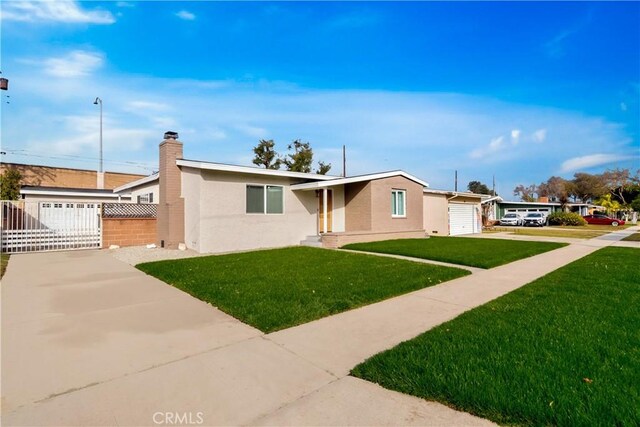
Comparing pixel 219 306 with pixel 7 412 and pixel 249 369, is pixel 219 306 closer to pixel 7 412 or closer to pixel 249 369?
pixel 249 369

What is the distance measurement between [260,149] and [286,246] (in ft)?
85.6

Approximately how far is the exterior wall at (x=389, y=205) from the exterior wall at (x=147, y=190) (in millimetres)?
10418

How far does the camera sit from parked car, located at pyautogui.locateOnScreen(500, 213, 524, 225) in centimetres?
3541

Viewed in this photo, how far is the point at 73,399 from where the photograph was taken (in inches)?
108

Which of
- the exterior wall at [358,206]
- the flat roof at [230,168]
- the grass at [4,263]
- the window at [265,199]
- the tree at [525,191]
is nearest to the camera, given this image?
the grass at [4,263]

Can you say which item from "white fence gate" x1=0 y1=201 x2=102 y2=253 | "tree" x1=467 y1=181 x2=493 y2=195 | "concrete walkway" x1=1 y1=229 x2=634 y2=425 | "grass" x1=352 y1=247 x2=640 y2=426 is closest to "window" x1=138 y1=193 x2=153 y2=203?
"white fence gate" x1=0 y1=201 x2=102 y2=253

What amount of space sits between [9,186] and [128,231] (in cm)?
1951

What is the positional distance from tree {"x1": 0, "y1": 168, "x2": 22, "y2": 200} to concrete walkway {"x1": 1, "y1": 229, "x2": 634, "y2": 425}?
25615mm

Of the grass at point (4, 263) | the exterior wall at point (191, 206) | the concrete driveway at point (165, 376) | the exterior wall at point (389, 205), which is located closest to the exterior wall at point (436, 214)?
the exterior wall at point (389, 205)

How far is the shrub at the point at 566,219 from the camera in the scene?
3562 centimetres

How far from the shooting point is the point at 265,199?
45.1ft

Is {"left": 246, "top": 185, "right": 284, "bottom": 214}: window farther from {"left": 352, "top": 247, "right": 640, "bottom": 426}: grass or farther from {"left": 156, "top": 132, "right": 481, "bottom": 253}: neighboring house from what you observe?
{"left": 352, "top": 247, "right": 640, "bottom": 426}: grass

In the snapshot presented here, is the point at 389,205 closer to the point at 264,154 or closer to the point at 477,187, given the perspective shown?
the point at 264,154

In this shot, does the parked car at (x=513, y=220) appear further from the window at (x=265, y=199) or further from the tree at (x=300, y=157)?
Answer: the window at (x=265, y=199)
